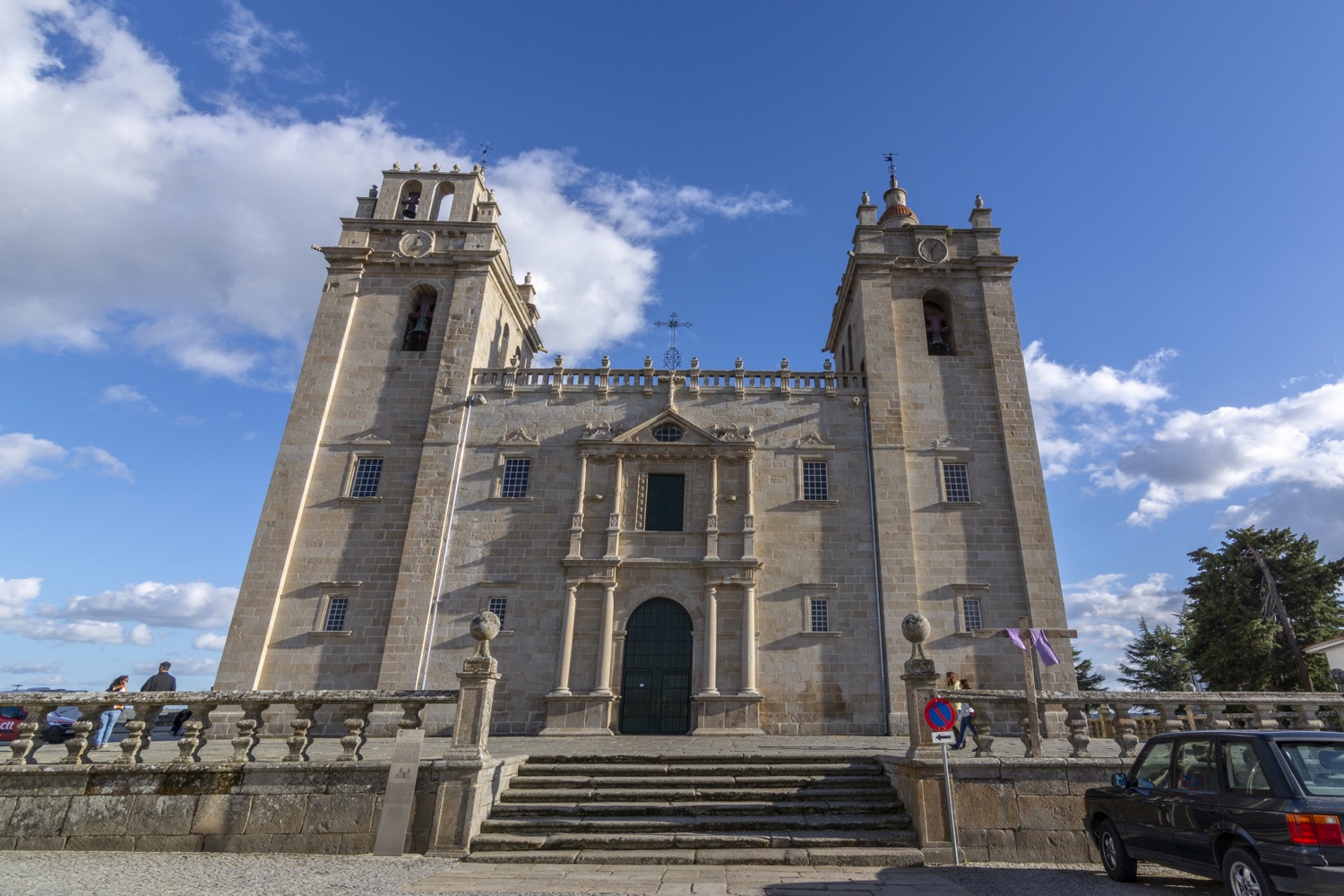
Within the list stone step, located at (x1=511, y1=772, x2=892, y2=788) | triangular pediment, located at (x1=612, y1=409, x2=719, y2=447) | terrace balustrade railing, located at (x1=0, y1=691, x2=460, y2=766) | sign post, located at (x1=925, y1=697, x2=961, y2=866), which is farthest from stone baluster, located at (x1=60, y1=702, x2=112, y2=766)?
triangular pediment, located at (x1=612, y1=409, x2=719, y2=447)

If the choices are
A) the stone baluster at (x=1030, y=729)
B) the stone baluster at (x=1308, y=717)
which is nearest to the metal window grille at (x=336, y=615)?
the stone baluster at (x=1030, y=729)

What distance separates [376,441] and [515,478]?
473 cm

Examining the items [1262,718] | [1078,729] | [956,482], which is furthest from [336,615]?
[1262,718]

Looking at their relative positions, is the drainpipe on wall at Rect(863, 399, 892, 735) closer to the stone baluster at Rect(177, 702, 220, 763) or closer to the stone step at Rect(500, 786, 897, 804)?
the stone step at Rect(500, 786, 897, 804)

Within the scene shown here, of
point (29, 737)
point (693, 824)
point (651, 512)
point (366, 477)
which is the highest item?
point (366, 477)

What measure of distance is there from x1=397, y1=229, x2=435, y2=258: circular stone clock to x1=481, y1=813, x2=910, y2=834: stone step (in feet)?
66.0

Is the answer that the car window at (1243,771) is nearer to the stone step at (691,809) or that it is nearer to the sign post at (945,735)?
the sign post at (945,735)

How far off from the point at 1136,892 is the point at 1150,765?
55.1 inches

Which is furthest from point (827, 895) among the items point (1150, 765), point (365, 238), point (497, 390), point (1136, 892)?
point (365, 238)

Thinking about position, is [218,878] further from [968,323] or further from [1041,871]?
[968,323]

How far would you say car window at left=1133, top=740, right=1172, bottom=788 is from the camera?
Result: 784 centimetres

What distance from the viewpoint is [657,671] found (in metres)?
19.6

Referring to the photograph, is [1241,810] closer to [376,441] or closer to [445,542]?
[445,542]

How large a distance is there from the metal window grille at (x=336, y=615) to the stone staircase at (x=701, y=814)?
10.4m
